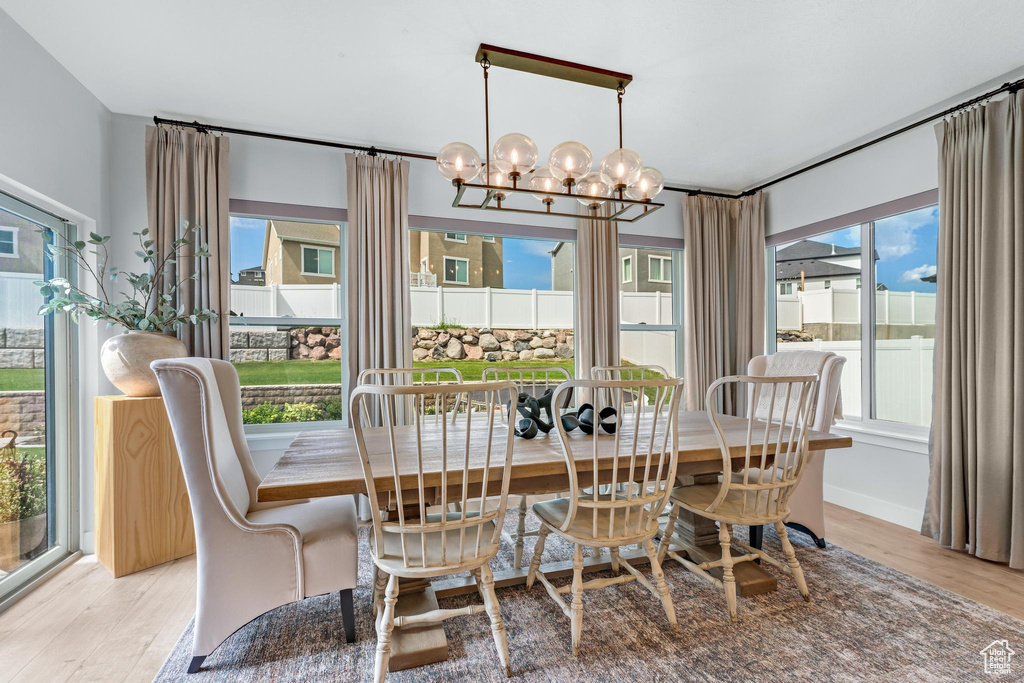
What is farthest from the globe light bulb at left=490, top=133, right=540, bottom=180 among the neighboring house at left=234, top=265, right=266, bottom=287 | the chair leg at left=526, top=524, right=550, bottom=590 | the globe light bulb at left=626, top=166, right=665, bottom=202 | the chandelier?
the neighboring house at left=234, top=265, right=266, bottom=287

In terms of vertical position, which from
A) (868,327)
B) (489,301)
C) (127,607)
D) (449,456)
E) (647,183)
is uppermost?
(647,183)

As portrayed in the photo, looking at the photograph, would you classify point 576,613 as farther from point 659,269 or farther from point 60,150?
point 659,269

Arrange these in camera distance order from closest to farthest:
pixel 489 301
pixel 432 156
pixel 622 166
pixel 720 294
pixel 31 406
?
pixel 622 166
pixel 31 406
pixel 432 156
pixel 489 301
pixel 720 294

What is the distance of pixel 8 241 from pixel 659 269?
14.0 feet

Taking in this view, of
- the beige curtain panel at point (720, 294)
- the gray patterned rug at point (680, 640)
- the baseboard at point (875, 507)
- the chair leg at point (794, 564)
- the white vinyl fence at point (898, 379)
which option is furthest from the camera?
the beige curtain panel at point (720, 294)

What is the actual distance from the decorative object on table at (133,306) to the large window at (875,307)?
4.31 m

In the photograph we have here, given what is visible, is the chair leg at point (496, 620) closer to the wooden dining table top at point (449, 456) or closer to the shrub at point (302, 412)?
the wooden dining table top at point (449, 456)

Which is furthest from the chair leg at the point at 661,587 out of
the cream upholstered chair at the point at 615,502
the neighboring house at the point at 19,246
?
the neighboring house at the point at 19,246

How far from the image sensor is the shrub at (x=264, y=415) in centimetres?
341

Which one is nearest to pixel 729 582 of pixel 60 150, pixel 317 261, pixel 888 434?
pixel 888 434

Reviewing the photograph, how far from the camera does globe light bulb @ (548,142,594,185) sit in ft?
7.25

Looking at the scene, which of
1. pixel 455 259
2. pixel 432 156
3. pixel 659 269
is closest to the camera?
pixel 432 156

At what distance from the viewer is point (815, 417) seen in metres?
2.61

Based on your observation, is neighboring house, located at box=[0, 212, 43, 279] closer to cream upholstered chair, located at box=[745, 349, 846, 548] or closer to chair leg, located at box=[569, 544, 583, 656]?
chair leg, located at box=[569, 544, 583, 656]
